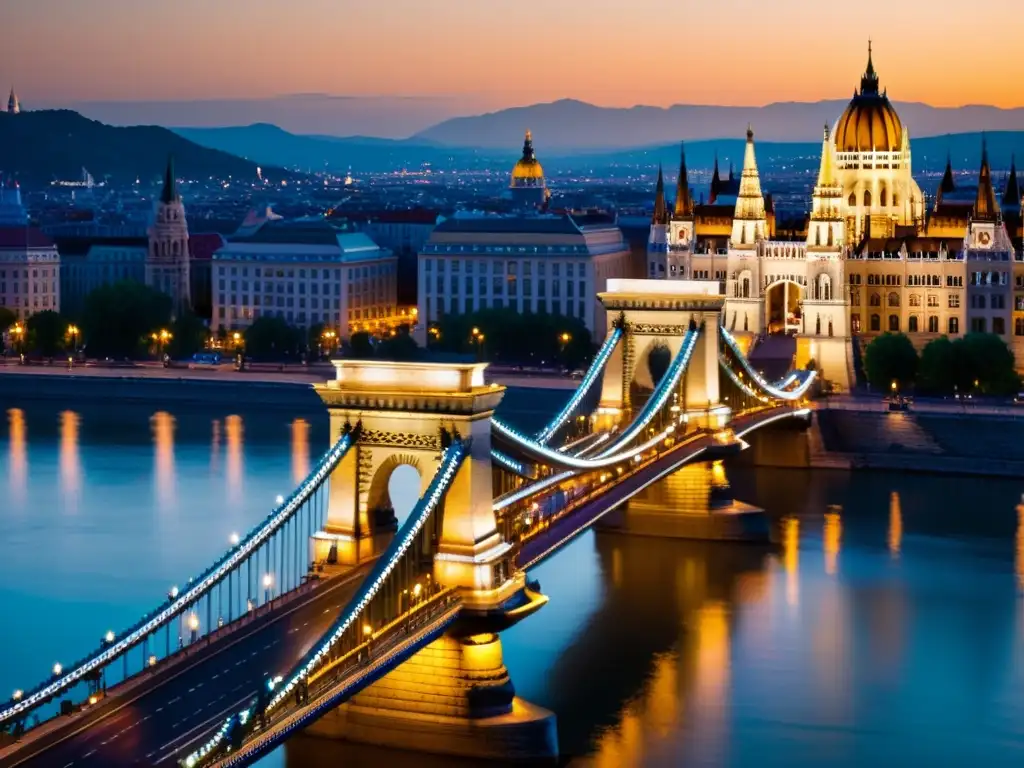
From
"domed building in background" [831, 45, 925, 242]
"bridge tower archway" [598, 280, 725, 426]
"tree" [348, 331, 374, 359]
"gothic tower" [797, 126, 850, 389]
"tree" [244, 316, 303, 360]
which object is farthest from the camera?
"domed building in background" [831, 45, 925, 242]

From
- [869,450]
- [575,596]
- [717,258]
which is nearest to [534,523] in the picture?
[575,596]

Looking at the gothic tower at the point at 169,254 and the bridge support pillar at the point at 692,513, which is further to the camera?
the gothic tower at the point at 169,254

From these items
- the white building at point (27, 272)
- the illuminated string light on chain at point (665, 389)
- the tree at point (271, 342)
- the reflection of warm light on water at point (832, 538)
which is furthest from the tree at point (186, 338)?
the illuminated string light on chain at point (665, 389)

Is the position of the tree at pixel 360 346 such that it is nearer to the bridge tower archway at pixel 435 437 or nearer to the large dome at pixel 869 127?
the large dome at pixel 869 127

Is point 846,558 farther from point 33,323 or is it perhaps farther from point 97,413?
point 33,323

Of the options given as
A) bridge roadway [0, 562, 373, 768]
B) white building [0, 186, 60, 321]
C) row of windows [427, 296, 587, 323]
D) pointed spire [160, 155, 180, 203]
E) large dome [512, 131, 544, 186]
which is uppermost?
large dome [512, 131, 544, 186]

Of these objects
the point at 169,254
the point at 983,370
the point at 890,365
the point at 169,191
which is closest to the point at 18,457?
the point at 890,365

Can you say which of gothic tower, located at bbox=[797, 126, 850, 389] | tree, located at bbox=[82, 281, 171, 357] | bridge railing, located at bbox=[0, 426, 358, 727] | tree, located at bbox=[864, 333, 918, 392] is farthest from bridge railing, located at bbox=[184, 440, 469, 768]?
tree, located at bbox=[82, 281, 171, 357]

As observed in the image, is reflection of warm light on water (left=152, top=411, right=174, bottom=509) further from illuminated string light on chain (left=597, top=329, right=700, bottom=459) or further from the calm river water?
illuminated string light on chain (left=597, top=329, right=700, bottom=459)
